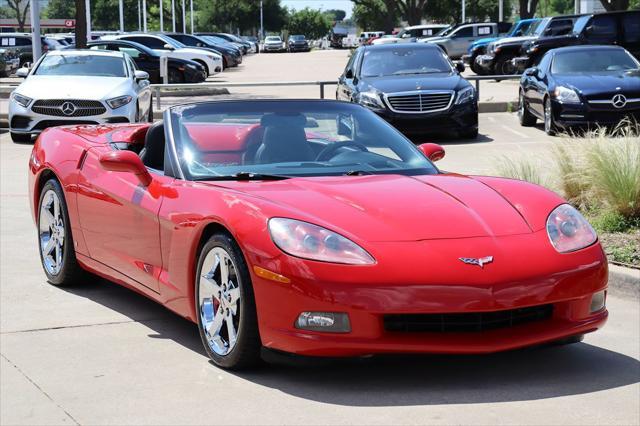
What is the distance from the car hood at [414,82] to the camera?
1812 cm

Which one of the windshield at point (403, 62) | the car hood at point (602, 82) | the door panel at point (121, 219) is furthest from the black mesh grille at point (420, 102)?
the door panel at point (121, 219)

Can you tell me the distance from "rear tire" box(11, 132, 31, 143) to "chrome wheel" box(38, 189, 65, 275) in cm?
1117

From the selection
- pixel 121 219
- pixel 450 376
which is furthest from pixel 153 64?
pixel 450 376

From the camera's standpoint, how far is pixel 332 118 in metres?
6.81

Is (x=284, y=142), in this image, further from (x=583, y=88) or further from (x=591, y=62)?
(x=591, y=62)

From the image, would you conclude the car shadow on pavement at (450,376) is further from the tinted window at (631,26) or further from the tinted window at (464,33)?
the tinted window at (464,33)

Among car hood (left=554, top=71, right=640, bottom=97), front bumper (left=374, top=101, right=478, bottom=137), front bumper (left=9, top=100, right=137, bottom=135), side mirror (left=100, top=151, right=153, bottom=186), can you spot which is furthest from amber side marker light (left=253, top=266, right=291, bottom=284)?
car hood (left=554, top=71, right=640, bottom=97)

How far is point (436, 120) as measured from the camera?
1800cm

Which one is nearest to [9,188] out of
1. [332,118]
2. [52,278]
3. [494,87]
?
[52,278]

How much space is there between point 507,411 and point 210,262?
159 centimetres

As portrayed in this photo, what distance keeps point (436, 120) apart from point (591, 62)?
289 centimetres

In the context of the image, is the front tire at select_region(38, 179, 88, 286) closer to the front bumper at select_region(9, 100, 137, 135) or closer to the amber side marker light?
the amber side marker light

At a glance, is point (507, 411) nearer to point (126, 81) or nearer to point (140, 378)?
point (140, 378)

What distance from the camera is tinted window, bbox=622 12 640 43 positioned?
2838 centimetres
